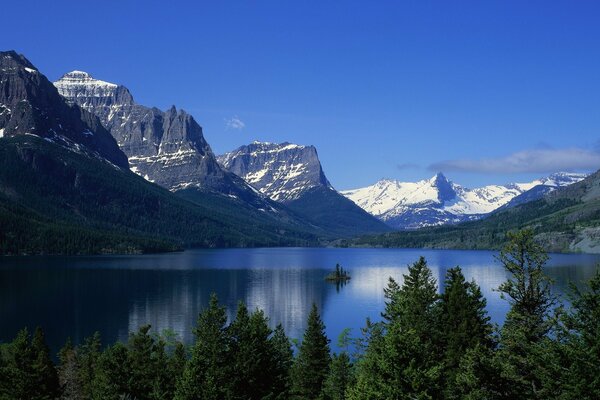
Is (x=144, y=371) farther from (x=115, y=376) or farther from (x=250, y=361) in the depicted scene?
(x=250, y=361)

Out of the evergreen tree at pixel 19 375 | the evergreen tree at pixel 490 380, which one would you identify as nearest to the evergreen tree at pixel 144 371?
the evergreen tree at pixel 19 375

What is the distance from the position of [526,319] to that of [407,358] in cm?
849

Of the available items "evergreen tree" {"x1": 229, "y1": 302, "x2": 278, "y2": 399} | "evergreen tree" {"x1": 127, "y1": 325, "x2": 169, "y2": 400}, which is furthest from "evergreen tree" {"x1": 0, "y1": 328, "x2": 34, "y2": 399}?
"evergreen tree" {"x1": 229, "y1": 302, "x2": 278, "y2": 399}

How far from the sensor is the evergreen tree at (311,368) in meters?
59.1

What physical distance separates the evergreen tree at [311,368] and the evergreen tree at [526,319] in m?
27.7

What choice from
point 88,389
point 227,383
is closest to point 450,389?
point 227,383

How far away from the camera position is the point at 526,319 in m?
34.0

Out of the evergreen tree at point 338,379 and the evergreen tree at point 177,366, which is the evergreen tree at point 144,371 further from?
the evergreen tree at point 338,379

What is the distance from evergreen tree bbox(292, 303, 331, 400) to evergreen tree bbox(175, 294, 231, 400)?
12.4 metres

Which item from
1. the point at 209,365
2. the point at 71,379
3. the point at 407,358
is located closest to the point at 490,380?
the point at 407,358

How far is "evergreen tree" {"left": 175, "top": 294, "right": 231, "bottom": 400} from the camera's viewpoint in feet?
142

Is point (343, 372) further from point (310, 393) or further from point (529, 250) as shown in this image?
point (529, 250)

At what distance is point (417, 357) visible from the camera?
30328 mm

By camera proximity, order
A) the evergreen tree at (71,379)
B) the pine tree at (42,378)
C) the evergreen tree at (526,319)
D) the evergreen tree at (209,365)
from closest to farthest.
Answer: the evergreen tree at (526,319) → the evergreen tree at (209,365) → the pine tree at (42,378) → the evergreen tree at (71,379)
